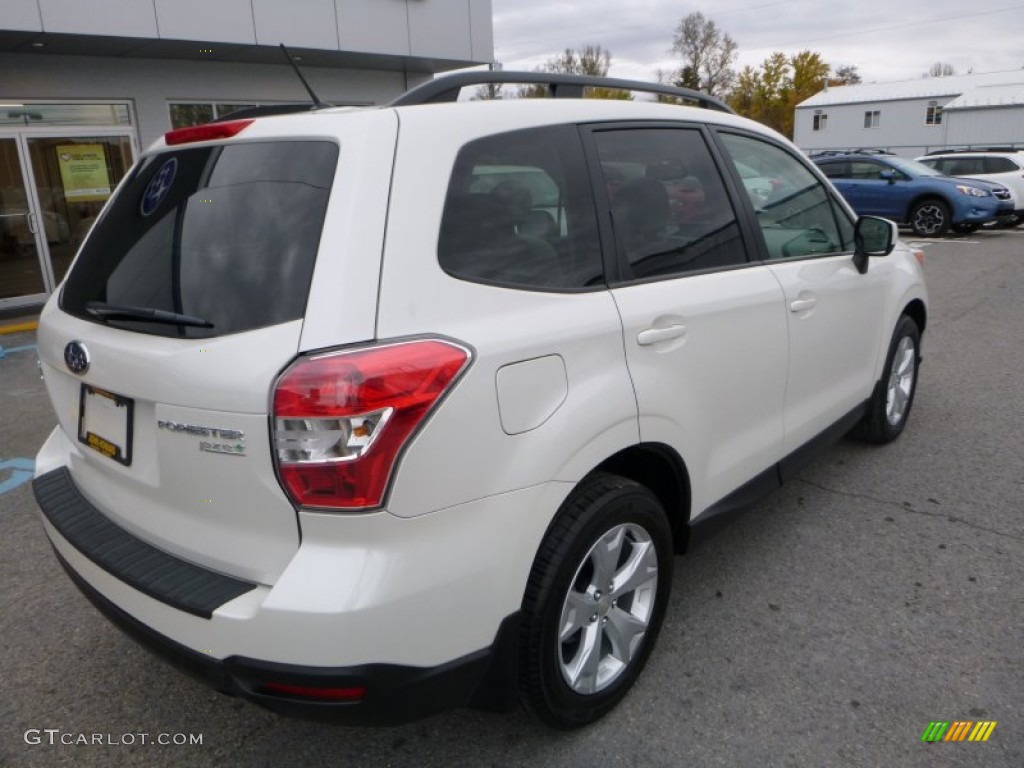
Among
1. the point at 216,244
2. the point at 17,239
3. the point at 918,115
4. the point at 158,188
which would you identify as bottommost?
the point at 17,239

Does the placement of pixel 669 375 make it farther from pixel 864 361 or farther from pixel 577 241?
pixel 864 361

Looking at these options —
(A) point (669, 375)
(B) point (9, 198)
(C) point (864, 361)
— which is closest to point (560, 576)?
(A) point (669, 375)

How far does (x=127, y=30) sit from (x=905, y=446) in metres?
9.53

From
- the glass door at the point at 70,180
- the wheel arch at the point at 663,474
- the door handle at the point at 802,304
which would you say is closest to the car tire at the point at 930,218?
the glass door at the point at 70,180

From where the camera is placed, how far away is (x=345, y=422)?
1.69 meters

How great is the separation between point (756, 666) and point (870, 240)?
210 cm

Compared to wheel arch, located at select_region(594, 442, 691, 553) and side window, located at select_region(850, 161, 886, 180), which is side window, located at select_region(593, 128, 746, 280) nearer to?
wheel arch, located at select_region(594, 442, 691, 553)

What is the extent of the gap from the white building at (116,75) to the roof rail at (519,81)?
8586mm

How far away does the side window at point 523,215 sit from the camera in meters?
1.96

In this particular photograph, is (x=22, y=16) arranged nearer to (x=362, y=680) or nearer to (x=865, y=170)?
(x=362, y=680)

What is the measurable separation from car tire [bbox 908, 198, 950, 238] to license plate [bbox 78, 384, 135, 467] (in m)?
16.8

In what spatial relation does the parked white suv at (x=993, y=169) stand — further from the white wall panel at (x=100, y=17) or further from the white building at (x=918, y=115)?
the white building at (x=918, y=115)

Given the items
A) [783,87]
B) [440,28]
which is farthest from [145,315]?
[783,87]

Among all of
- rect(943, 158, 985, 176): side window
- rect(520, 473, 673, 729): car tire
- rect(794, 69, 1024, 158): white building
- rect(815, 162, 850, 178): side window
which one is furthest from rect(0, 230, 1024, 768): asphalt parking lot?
rect(794, 69, 1024, 158): white building
